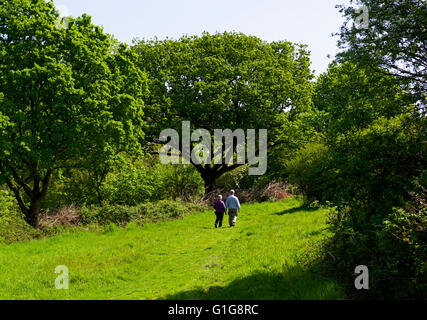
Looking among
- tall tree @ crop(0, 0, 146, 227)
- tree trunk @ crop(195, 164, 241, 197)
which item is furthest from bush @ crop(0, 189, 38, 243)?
tree trunk @ crop(195, 164, 241, 197)

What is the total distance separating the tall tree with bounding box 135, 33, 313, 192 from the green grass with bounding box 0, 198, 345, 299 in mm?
16388

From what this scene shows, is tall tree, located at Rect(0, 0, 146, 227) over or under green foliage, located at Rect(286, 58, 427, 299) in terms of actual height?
over

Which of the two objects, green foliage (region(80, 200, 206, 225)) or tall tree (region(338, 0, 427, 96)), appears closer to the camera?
tall tree (region(338, 0, 427, 96))

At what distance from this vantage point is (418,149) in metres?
7.50

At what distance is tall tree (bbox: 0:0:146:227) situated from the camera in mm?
18656

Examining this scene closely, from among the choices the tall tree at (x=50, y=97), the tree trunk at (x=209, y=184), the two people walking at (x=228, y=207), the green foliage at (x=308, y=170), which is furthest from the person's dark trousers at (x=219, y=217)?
the tree trunk at (x=209, y=184)

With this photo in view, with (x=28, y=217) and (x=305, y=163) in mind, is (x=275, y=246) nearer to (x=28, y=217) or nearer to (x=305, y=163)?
(x=305, y=163)

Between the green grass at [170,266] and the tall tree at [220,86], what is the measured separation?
1639cm

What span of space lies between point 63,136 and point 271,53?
2368 centimetres

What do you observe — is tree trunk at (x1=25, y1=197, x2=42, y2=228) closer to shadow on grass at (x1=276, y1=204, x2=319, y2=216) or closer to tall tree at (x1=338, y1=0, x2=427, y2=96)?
shadow on grass at (x1=276, y1=204, x2=319, y2=216)

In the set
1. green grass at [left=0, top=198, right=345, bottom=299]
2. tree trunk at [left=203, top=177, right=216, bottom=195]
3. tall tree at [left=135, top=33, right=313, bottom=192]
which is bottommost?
green grass at [left=0, top=198, right=345, bottom=299]

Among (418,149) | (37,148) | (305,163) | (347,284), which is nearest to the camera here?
(347,284)

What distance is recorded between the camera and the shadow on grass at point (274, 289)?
22.5 feet
